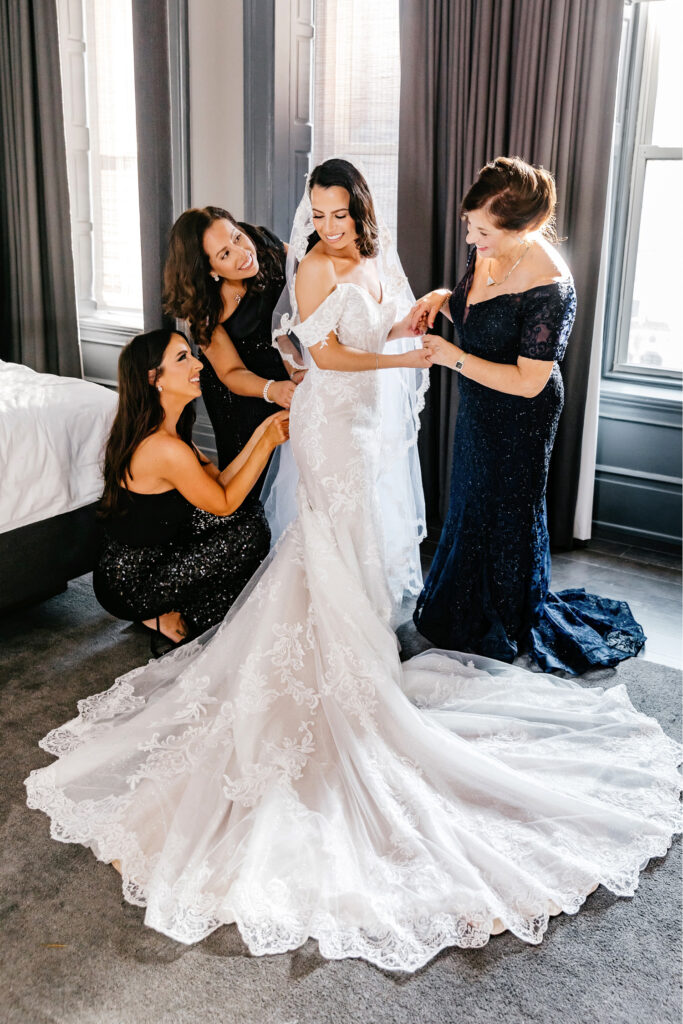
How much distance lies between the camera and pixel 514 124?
3902mm

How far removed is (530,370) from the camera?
9.27ft

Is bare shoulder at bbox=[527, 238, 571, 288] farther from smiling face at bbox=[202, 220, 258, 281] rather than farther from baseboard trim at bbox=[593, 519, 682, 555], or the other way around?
baseboard trim at bbox=[593, 519, 682, 555]

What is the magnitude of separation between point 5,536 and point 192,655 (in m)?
0.81

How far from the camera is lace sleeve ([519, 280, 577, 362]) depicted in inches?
109

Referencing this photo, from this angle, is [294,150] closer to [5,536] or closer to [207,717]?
[5,536]

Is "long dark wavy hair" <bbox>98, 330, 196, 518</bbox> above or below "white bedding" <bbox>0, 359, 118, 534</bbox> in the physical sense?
above

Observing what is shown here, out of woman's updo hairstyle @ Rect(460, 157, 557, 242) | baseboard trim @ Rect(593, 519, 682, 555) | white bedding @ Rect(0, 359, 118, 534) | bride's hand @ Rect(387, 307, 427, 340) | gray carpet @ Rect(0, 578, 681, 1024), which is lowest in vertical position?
gray carpet @ Rect(0, 578, 681, 1024)

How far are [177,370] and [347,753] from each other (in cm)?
131

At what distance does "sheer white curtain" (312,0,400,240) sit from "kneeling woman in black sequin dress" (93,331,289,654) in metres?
2.02

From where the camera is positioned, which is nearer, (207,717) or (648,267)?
(207,717)

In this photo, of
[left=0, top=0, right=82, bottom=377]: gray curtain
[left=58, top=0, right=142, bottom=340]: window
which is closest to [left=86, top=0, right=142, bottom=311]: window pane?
[left=58, top=0, right=142, bottom=340]: window

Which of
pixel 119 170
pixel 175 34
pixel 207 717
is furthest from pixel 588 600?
pixel 119 170

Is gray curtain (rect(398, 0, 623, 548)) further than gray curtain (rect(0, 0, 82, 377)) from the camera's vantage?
No

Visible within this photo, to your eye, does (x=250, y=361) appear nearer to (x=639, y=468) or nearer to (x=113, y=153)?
(x=639, y=468)
